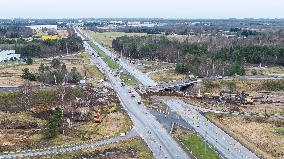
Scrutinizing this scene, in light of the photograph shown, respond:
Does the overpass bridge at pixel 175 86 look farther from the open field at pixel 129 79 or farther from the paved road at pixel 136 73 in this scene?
the open field at pixel 129 79

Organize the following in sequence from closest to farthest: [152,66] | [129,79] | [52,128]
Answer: [52,128]
[129,79]
[152,66]

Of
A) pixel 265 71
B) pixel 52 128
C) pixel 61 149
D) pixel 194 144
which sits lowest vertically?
pixel 61 149

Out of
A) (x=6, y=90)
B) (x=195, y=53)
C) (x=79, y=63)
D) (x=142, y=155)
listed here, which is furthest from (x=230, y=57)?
(x=142, y=155)

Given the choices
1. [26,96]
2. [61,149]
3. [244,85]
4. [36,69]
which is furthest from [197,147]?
[36,69]

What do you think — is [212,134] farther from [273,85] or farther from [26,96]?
[273,85]

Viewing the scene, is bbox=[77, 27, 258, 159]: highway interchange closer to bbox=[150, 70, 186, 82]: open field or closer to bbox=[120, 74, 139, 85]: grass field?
bbox=[120, 74, 139, 85]: grass field

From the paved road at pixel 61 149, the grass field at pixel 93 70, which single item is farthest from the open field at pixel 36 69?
the paved road at pixel 61 149
